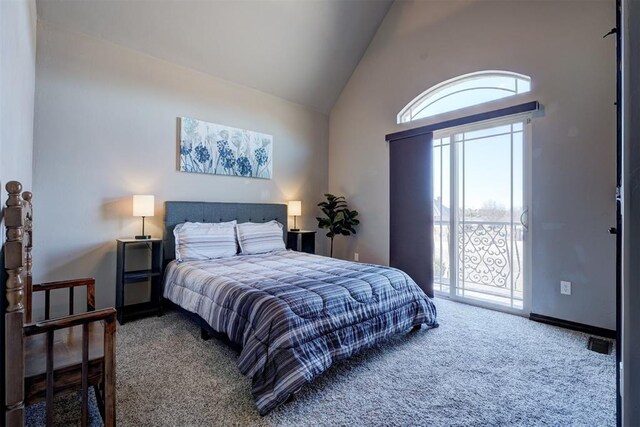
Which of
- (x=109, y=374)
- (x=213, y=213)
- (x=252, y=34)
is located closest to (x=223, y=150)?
(x=213, y=213)

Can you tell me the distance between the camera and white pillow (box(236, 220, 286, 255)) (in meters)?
3.71

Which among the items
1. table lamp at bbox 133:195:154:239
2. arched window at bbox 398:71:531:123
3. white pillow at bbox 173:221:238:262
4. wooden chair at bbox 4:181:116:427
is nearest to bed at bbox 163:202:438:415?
white pillow at bbox 173:221:238:262

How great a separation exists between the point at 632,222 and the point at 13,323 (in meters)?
1.90

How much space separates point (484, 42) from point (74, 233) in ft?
15.9

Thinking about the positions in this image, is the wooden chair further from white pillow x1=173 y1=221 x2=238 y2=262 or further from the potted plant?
the potted plant

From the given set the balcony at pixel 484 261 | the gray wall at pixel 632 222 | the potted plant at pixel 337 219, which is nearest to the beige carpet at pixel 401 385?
the balcony at pixel 484 261

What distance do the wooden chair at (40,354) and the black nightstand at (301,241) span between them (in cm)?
301

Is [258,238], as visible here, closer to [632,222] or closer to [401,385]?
[401,385]

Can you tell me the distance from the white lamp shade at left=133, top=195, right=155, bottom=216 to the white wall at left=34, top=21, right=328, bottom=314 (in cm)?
30

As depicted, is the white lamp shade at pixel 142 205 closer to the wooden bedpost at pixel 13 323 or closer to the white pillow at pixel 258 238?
the white pillow at pixel 258 238

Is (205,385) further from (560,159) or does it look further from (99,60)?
(560,159)

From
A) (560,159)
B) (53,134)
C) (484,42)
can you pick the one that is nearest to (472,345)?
(560,159)

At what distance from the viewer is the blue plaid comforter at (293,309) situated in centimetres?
177

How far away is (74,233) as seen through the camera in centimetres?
302
